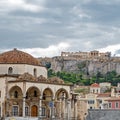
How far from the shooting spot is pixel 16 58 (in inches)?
2648

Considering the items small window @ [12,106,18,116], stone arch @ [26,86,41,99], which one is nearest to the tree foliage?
stone arch @ [26,86,41,99]

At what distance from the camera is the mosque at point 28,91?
63438mm

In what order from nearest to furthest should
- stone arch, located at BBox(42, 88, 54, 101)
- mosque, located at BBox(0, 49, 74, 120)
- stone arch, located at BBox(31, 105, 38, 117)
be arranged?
1. mosque, located at BBox(0, 49, 74, 120)
2. stone arch, located at BBox(31, 105, 38, 117)
3. stone arch, located at BBox(42, 88, 54, 101)

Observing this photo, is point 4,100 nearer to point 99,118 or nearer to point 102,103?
point 99,118

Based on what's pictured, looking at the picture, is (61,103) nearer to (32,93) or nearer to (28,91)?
(32,93)

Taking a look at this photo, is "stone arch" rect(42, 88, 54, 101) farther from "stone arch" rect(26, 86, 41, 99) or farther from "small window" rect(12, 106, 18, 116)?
"small window" rect(12, 106, 18, 116)

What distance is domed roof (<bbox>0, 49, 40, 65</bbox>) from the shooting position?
66812mm

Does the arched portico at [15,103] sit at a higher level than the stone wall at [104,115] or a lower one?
higher

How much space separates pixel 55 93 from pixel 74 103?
10.4 ft

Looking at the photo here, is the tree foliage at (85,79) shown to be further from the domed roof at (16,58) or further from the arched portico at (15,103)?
the arched portico at (15,103)

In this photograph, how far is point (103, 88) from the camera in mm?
150500

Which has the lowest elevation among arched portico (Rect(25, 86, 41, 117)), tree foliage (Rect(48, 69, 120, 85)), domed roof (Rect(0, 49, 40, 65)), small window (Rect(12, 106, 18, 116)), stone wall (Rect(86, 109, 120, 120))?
stone wall (Rect(86, 109, 120, 120))

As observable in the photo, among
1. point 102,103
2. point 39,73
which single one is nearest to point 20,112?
point 39,73

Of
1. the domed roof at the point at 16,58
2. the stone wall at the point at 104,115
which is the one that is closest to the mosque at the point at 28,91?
the domed roof at the point at 16,58
